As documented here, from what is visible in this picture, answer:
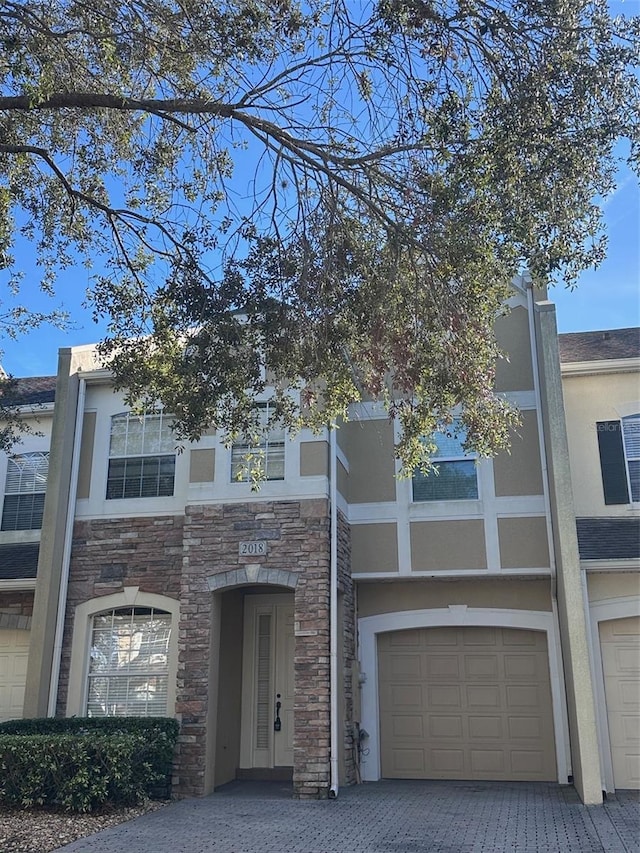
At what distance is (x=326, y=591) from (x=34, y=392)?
806 cm

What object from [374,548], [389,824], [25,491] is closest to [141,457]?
[25,491]

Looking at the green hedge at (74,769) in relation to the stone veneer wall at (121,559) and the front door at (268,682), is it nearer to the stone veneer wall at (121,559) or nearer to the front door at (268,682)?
the stone veneer wall at (121,559)

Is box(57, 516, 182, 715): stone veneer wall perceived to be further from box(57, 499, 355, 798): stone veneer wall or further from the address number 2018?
the address number 2018

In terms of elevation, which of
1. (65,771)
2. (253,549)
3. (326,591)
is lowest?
(65,771)

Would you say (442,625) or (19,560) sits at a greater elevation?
(19,560)

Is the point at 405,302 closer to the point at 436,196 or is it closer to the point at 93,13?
the point at 436,196

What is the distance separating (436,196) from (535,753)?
875 centimetres

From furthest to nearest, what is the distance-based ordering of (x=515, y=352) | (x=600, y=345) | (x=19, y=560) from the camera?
(x=600, y=345), (x=19, y=560), (x=515, y=352)

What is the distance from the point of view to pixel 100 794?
9945 mm

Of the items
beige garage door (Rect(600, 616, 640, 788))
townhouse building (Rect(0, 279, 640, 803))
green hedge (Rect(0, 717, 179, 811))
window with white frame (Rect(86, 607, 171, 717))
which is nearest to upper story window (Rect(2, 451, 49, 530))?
townhouse building (Rect(0, 279, 640, 803))

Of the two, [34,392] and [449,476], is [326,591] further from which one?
[34,392]

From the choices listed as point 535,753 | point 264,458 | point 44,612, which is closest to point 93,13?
point 264,458

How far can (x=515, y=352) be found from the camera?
44.4 feet

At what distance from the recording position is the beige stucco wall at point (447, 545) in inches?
498
